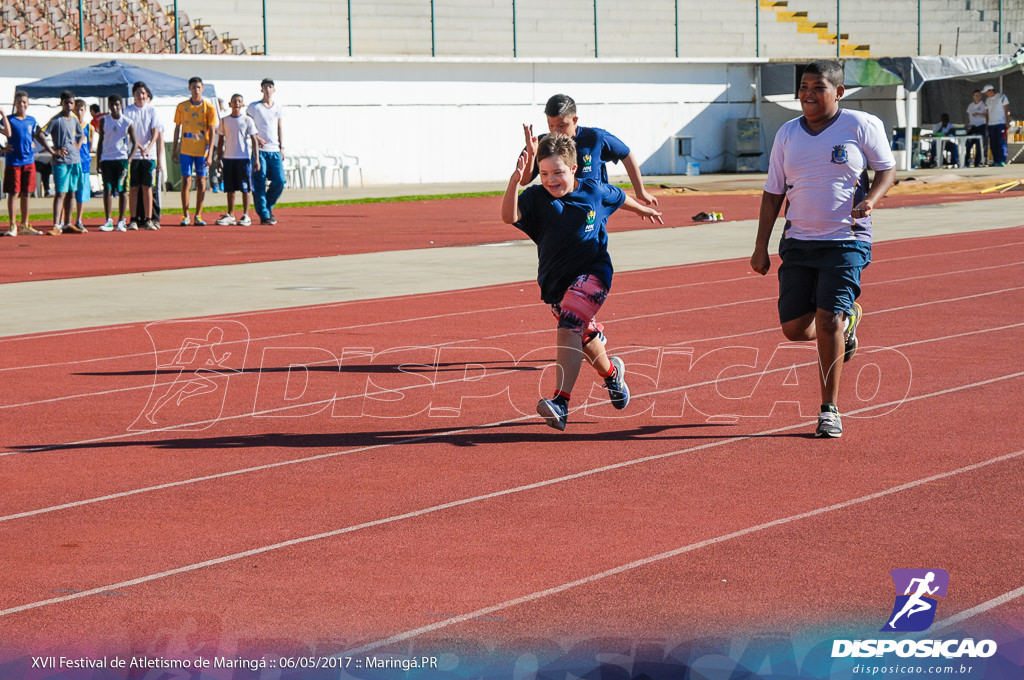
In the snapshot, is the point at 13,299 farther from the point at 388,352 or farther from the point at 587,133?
the point at 587,133

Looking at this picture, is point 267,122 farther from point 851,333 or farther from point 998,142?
point 998,142

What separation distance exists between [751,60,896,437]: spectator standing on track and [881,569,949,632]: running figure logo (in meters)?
2.47

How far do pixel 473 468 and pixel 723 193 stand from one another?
26.2 metres

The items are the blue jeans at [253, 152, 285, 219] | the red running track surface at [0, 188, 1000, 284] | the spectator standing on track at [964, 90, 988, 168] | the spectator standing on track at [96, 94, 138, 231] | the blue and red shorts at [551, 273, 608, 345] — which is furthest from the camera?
the spectator standing on track at [964, 90, 988, 168]

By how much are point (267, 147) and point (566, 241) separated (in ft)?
51.9

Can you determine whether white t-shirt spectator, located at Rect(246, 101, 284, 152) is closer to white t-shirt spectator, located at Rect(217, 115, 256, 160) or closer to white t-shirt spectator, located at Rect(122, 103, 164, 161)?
white t-shirt spectator, located at Rect(217, 115, 256, 160)

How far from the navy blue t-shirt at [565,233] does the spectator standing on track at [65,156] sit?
14895 millimetres

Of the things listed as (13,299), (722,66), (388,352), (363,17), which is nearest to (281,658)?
(388,352)

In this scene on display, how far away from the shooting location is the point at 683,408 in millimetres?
8609

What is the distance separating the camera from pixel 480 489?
6.68 m

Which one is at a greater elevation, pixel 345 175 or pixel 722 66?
pixel 722 66

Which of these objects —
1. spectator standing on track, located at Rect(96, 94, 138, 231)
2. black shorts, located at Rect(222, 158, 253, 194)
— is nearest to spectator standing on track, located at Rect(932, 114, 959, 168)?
black shorts, located at Rect(222, 158, 253, 194)

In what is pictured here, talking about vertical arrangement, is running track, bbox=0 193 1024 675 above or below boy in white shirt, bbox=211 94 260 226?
below

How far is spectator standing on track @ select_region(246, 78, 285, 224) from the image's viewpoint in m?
23.0
